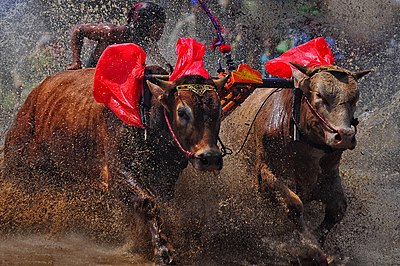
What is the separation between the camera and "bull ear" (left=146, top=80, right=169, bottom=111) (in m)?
5.45

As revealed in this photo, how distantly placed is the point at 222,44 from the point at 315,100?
1217mm

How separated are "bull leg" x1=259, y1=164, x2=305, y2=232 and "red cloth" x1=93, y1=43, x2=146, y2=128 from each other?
3.78ft

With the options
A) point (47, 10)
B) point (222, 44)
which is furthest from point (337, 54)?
point (222, 44)

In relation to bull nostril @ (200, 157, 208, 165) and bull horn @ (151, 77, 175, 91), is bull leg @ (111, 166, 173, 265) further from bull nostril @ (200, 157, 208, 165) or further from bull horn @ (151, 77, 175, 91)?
bull horn @ (151, 77, 175, 91)

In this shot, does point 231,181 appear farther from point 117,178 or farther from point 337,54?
point 337,54

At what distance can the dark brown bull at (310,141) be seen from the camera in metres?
5.62

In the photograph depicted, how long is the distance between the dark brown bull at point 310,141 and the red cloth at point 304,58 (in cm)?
18

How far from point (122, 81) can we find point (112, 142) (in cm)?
47

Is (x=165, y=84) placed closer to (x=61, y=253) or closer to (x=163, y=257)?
(x=163, y=257)

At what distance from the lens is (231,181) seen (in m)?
6.45

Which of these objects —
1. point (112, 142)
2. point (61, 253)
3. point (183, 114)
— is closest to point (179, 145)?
point (183, 114)

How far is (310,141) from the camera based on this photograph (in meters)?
5.88

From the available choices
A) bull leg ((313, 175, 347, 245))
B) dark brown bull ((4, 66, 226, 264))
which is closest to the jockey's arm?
dark brown bull ((4, 66, 226, 264))

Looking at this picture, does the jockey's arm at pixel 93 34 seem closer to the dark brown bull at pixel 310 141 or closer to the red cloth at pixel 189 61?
the red cloth at pixel 189 61
